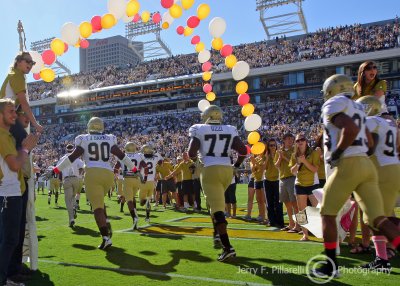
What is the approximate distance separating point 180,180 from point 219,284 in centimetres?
973

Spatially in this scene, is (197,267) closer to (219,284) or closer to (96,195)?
(219,284)

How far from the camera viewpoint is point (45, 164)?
4097 centimetres

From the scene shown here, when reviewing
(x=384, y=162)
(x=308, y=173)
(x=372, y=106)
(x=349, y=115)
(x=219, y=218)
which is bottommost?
(x=219, y=218)

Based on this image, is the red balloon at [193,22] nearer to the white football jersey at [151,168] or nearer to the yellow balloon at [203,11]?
the yellow balloon at [203,11]

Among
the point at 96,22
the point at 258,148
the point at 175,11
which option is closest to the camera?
the point at 258,148

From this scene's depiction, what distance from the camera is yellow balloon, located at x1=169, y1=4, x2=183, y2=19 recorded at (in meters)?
11.1

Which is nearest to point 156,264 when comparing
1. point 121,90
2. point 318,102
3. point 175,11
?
point 175,11

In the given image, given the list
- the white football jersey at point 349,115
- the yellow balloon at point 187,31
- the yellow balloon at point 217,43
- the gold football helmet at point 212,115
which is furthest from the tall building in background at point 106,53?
the white football jersey at point 349,115

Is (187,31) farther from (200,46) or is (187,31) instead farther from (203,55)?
→ (203,55)

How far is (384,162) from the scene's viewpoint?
186 inches

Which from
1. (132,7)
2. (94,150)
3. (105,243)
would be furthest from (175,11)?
(105,243)

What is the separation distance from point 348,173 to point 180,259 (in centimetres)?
278

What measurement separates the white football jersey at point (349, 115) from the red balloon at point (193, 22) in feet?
28.0

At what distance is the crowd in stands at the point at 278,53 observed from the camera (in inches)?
1590
